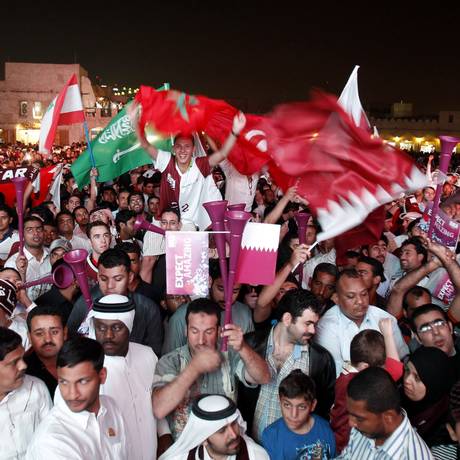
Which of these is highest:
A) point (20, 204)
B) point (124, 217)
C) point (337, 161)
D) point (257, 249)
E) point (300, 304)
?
point (337, 161)

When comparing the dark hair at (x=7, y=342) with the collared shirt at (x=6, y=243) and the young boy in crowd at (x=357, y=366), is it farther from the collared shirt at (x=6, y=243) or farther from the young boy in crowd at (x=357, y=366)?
the collared shirt at (x=6, y=243)

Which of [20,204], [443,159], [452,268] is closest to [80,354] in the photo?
[452,268]

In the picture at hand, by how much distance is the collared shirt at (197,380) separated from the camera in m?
3.61

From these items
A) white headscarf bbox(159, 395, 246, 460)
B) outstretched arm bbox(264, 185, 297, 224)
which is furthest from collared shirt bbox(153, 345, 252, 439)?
outstretched arm bbox(264, 185, 297, 224)

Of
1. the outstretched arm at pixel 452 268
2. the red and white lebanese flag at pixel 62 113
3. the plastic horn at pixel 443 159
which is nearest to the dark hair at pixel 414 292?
the outstretched arm at pixel 452 268

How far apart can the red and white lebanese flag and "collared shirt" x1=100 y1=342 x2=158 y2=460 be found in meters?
5.00

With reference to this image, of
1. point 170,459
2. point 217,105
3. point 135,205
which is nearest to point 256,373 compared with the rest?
point 170,459

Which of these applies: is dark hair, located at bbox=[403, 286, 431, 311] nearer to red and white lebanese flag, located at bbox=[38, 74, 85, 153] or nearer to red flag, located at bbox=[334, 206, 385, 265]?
red flag, located at bbox=[334, 206, 385, 265]

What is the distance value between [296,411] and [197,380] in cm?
69

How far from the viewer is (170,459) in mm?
3062

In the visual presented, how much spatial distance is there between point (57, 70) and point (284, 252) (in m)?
59.0

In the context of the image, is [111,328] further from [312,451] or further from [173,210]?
[173,210]

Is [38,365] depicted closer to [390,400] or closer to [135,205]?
[390,400]

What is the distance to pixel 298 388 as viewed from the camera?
10.8 feet
